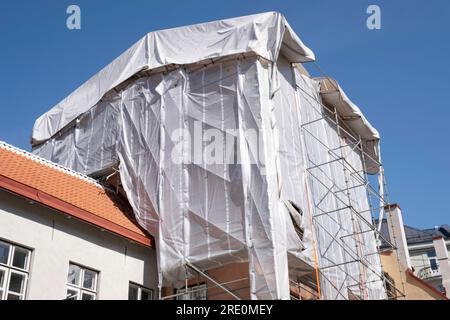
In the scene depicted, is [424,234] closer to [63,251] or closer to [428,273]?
[428,273]

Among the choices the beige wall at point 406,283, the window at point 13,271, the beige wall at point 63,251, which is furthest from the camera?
the beige wall at point 406,283

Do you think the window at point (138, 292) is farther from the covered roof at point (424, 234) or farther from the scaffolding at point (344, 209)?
the covered roof at point (424, 234)

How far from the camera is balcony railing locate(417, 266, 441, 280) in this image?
1767 inches

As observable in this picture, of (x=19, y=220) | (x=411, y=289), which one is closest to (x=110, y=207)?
(x=19, y=220)

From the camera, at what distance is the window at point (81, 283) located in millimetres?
15602

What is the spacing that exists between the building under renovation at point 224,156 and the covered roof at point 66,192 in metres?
0.65

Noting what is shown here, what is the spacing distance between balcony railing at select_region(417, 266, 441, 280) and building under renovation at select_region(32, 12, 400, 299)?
24.1 metres

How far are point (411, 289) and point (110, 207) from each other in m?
14.1

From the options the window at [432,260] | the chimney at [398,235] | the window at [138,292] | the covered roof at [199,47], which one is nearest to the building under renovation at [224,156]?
the covered roof at [199,47]

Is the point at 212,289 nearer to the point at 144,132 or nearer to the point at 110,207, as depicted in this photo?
the point at 110,207

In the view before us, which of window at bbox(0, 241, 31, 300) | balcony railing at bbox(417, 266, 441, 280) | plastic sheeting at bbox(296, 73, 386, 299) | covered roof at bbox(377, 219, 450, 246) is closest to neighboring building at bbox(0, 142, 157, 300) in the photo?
window at bbox(0, 241, 31, 300)

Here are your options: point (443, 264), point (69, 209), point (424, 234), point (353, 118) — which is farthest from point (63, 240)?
point (424, 234)

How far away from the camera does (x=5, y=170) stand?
50.0 ft

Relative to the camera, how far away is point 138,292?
17234 millimetres
